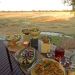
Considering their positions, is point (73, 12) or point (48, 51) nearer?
point (48, 51)

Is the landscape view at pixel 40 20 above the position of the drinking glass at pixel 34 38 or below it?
below

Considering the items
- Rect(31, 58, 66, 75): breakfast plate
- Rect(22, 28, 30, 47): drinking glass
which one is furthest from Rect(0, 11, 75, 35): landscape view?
Rect(31, 58, 66, 75): breakfast plate

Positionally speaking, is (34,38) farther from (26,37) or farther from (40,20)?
(40,20)

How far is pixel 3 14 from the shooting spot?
7.25m

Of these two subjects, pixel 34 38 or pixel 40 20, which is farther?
pixel 40 20

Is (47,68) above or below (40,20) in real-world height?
above

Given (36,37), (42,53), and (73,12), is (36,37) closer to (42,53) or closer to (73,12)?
(42,53)

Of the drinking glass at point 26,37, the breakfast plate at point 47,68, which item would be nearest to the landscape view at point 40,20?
the drinking glass at point 26,37

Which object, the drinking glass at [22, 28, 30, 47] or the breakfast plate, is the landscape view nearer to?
the drinking glass at [22, 28, 30, 47]

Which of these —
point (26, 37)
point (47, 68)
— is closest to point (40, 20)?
point (26, 37)

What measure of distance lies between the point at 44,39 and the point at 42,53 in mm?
133

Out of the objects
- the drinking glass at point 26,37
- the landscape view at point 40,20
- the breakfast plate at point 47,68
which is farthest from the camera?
the landscape view at point 40,20

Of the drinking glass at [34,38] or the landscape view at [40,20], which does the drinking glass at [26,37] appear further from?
the landscape view at [40,20]
